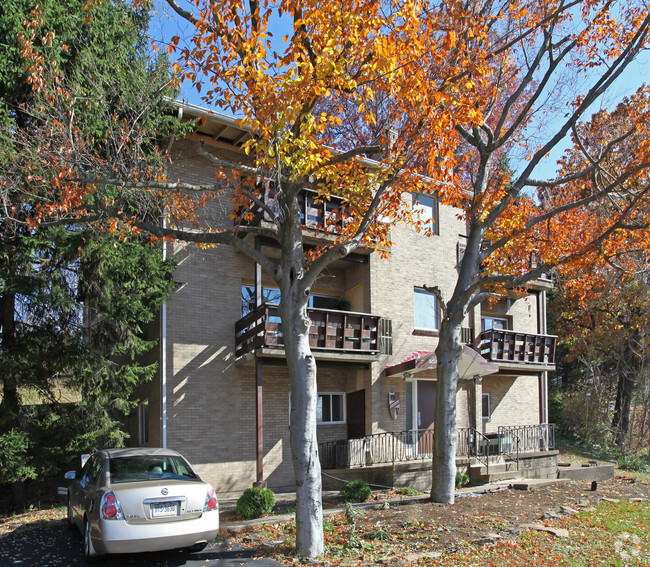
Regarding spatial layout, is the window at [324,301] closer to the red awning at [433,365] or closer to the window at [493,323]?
the red awning at [433,365]

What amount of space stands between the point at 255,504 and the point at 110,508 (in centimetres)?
481

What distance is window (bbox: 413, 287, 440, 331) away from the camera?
20.5m

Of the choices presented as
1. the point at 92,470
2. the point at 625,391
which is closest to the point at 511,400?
the point at 625,391

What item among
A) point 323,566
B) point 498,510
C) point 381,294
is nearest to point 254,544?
point 323,566

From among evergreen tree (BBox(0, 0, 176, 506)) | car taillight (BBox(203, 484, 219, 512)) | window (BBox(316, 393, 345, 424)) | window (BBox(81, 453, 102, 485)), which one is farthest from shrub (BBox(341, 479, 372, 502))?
window (BBox(81, 453, 102, 485))

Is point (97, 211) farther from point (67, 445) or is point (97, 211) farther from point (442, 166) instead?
point (442, 166)

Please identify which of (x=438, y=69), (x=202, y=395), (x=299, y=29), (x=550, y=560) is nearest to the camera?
(x=550, y=560)

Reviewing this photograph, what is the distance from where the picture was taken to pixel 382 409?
61.1ft

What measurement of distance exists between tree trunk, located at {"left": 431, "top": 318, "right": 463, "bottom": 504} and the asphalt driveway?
4.85 m

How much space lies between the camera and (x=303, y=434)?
8.64 m

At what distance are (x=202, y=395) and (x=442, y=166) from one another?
888 centimetres

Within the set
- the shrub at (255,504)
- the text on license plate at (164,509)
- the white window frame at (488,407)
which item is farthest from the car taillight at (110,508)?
the white window frame at (488,407)

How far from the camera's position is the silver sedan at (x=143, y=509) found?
764 centimetres

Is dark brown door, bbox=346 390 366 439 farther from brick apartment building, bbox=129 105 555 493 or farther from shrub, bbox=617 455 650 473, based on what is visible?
shrub, bbox=617 455 650 473
